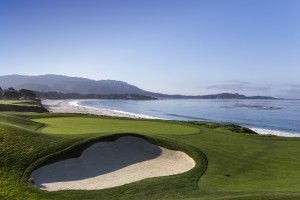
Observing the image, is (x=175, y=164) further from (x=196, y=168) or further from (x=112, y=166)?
(x=112, y=166)

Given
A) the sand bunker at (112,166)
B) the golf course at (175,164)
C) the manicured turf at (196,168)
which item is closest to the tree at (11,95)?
the golf course at (175,164)

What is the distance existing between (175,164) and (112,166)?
4.24 meters

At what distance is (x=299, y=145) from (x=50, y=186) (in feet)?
66.0

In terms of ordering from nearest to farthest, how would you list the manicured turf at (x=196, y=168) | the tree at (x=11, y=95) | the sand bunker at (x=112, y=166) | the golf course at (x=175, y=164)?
the manicured turf at (x=196, y=168), the golf course at (x=175, y=164), the sand bunker at (x=112, y=166), the tree at (x=11, y=95)

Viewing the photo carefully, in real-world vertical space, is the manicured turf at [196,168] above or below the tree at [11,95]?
below

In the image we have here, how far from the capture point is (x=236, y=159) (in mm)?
23859

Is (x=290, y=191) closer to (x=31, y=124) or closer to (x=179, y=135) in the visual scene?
(x=179, y=135)

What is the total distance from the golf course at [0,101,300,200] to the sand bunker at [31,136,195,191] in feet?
0.30

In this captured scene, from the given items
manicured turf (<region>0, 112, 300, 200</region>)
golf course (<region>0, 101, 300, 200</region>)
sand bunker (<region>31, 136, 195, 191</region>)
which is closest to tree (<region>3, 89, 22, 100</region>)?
golf course (<region>0, 101, 300, 200</region>)

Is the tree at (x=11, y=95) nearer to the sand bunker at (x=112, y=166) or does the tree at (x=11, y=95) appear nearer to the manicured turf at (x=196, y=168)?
the manicured turf at (x=196, y=168)

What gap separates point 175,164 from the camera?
23438mm

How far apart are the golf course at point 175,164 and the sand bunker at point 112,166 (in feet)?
0.30

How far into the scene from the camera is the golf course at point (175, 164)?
17.6 m

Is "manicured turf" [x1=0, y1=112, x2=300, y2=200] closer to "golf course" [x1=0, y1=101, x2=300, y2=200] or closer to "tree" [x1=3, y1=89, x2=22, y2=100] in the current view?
"golf course" [x1=0, y1=101, x2=300, y2=200]
